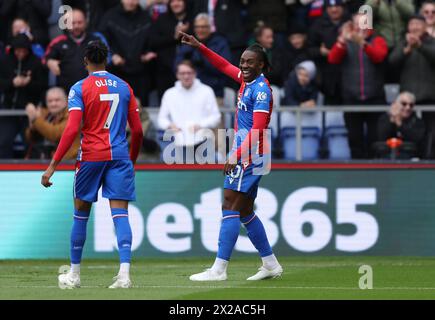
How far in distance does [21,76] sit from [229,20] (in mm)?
3535

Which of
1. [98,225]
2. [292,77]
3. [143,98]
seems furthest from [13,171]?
[292,77]

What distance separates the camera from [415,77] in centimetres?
1767

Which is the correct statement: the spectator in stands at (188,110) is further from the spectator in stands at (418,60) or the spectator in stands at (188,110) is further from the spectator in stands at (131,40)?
the spectator in stands at (418,60)

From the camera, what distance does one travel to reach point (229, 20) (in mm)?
18891

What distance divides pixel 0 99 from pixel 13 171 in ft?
6.72

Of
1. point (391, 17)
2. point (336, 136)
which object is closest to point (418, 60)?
point (391, 17)

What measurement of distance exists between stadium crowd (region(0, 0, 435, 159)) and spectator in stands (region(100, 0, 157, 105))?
0.02 meters

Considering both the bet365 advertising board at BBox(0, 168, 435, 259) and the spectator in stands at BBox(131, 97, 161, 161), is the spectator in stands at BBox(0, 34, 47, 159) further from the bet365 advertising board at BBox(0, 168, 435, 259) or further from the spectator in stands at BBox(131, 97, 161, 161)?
the spectator in stands at BBox(131, 97, 161, 161)

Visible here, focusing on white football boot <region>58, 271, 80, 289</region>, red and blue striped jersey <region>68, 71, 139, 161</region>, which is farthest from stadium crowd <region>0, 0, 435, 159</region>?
white football boot <region>58, 271, 80, 289</region>

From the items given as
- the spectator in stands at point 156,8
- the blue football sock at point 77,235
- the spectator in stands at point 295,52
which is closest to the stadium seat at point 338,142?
the spectator in stands at point 295,52

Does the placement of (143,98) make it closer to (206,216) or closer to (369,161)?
(206,216)

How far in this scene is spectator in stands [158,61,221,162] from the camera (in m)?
17.1

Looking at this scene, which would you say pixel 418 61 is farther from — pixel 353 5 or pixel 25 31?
pixel 25 31

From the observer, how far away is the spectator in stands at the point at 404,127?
16984 mm
